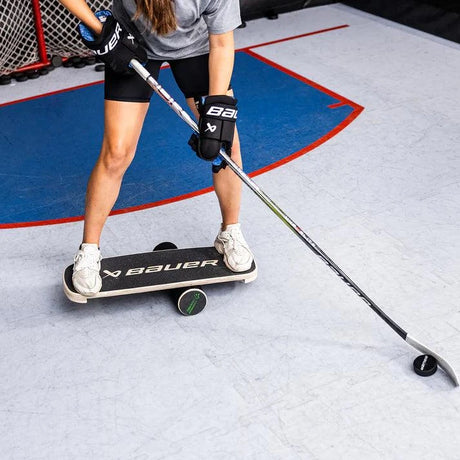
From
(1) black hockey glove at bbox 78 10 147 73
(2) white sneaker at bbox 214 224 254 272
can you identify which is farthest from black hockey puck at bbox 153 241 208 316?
(1) black hockey glove at bbox 78 10 147 73

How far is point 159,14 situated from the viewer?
2.67 m

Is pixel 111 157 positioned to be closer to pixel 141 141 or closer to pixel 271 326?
pixel 271 326

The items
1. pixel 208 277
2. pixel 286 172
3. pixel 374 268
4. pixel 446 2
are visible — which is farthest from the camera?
pixel 446 2

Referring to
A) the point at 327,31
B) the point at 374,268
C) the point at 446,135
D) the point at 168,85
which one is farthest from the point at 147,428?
the point at 327,31

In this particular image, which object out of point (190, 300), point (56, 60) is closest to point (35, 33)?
point (56, 60)

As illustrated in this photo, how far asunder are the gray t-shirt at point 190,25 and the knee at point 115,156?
348 millimetres

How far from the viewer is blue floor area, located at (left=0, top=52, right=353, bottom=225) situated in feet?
12.9

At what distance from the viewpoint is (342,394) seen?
262 centimetres

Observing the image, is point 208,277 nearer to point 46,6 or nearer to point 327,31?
point 46,6

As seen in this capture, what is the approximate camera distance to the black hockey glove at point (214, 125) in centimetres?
272

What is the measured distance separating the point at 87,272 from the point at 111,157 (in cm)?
44

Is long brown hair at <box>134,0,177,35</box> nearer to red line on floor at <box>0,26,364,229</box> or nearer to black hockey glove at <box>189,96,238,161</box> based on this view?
black hockey glove at <box>189,96,238,161</box>

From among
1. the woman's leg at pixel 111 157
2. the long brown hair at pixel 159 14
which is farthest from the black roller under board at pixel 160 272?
the long brown hair at pixel 159 14

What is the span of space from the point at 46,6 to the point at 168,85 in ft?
3.71
